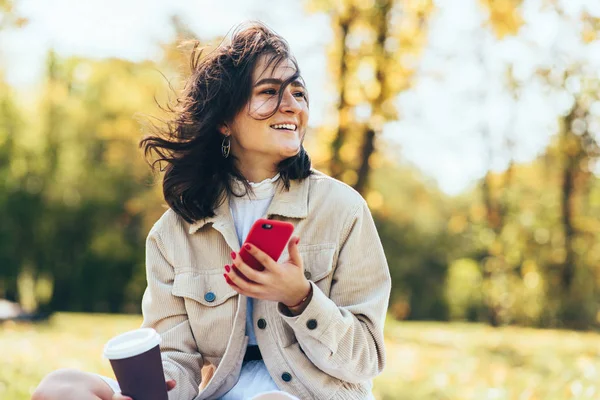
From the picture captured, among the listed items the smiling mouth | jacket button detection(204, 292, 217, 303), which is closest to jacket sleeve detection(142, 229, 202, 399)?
jacket button detection(204, 292, 217, 303)

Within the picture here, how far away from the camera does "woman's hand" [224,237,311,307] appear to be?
75.9 inches

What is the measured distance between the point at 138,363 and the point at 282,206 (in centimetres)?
82

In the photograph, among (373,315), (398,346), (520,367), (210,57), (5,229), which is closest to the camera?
(373,315)

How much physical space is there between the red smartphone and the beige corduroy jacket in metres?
0.24

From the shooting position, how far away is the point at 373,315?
87.0 inches

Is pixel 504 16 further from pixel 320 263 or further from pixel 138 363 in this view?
pixel 138 363

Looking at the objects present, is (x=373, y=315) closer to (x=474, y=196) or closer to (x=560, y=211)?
(x=560, y=211)

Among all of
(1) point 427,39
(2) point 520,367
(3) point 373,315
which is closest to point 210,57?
(3) point 373,315

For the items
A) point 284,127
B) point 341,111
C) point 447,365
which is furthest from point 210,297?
point 341,111

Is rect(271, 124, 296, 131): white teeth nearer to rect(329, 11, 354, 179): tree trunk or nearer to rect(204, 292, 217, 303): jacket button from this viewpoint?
rect(204, 292, 217, 303): jacket button

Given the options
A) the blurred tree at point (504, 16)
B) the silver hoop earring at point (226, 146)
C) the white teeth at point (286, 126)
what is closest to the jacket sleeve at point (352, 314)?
the white teeth at point (286, 126)

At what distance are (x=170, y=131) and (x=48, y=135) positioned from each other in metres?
14.8

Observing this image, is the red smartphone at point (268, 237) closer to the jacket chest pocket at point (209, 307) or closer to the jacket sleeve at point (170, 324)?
the jacket chest pocket at point (209, 307)

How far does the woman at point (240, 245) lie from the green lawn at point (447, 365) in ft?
9.14
